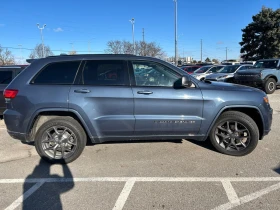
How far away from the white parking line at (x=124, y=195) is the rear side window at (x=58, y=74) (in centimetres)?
183

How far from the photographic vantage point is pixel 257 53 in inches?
1606

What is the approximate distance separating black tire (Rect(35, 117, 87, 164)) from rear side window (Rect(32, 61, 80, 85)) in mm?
624

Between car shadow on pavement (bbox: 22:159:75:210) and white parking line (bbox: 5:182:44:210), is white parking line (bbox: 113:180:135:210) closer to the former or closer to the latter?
car shadow on pavement (bbox: 22:159:75:210)

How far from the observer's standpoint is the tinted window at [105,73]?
394 cm

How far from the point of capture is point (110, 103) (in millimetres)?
3881

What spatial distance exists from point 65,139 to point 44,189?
959 mm

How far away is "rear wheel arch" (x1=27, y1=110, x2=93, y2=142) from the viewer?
3.91 meters

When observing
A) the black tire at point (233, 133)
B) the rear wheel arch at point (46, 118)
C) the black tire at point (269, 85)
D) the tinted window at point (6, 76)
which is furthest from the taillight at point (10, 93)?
the black tire at point (269, 85)

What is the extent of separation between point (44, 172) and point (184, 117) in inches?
94.2

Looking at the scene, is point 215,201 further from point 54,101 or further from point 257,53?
point 257,53

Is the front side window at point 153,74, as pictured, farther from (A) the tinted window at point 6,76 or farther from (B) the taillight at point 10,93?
(A) the tinted window at point 6,76

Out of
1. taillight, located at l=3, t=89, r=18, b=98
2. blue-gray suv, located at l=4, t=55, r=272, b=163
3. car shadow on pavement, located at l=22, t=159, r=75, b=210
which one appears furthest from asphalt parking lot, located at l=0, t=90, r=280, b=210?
taillight, located at l=3, t=89, r=18, b=98

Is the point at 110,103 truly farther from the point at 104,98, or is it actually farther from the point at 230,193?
the point at 230,193

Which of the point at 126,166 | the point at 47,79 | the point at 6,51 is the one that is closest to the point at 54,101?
the point at 47,79
